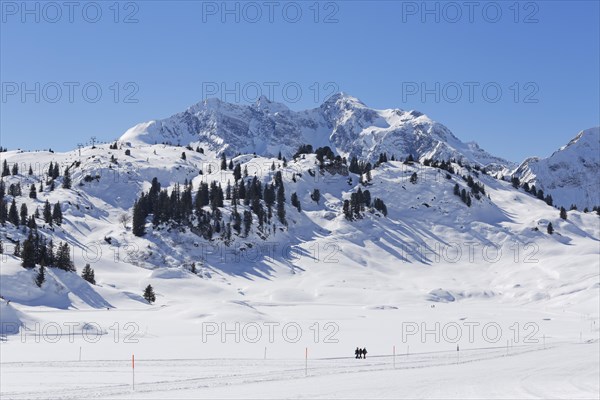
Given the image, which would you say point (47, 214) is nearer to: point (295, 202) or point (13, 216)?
point (13, 216)

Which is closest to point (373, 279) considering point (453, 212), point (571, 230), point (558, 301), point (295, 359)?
point (558, 301)

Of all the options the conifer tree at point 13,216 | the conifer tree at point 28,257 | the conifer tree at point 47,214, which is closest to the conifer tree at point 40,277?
the conifer tree at point 28,257

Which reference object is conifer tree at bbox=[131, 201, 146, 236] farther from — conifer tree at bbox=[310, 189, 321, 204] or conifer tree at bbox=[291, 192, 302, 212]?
conifer tree at bbox=[310, 189, 321, 204]

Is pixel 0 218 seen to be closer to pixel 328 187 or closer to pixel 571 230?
pixel 328 187

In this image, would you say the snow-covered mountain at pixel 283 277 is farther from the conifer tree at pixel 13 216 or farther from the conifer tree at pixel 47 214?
the conifer tree at pixel 47 214

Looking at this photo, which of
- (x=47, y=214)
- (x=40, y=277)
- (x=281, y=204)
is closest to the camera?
(x=40, y=277)

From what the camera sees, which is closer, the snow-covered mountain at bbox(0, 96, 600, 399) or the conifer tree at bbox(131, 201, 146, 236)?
the snow-covered mountain at bbox(0, 96, 600, 399)

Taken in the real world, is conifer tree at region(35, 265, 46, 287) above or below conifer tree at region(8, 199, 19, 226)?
below

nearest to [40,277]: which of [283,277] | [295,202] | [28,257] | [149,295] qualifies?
[28,257]

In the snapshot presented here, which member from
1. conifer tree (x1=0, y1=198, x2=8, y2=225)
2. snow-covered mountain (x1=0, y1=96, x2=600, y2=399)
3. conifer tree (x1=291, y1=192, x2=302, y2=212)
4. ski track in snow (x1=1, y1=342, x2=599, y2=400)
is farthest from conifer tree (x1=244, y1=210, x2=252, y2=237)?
ski track in snow (x1=1, y1=342, x2=599, y2=400)

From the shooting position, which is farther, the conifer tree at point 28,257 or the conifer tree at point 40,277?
the conifer tree at point 28,257

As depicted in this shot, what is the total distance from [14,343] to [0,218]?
78.7 m

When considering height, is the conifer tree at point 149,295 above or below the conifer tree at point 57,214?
below

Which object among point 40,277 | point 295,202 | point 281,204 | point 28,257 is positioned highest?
point 295,202
